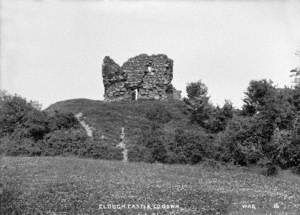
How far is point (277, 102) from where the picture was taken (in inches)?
1726

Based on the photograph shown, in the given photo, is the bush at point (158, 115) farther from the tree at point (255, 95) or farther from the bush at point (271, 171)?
the bush at point (271, 171)

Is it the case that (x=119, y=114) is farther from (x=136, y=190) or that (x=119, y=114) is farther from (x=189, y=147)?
(x=136, y=190)

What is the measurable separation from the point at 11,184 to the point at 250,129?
2455cm

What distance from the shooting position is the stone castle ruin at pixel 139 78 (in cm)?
7819

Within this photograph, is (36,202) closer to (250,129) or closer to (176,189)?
(176,189)

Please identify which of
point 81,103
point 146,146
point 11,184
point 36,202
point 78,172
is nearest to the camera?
point 36,202

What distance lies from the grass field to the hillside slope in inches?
1024

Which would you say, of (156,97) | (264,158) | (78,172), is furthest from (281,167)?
(156,97)

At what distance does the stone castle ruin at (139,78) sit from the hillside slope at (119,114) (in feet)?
9.68

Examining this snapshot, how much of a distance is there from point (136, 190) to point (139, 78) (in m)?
58.8

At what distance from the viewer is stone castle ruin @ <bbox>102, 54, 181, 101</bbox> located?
78.2 m

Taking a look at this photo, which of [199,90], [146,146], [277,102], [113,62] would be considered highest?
[113,62]

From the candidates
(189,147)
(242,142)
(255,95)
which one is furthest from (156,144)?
(255,95)

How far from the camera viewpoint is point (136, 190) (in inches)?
849
